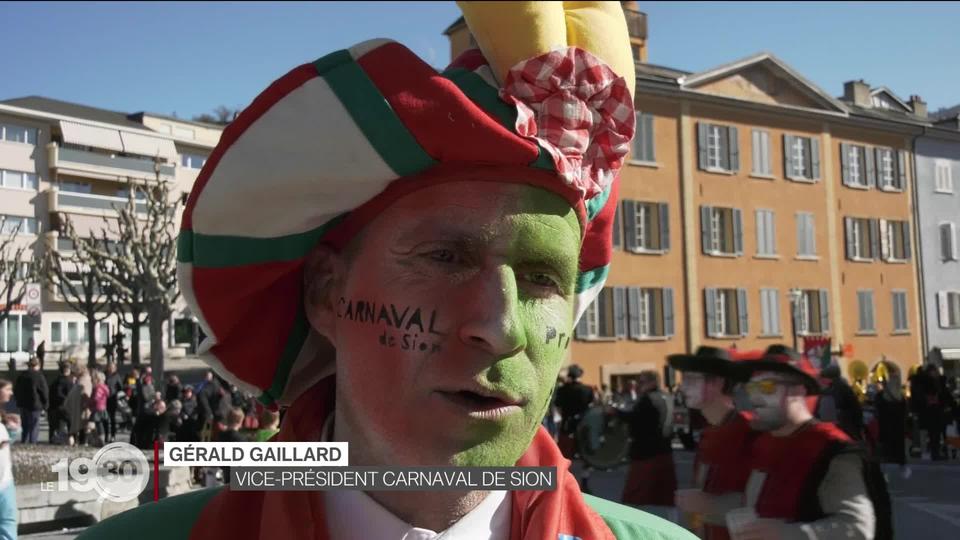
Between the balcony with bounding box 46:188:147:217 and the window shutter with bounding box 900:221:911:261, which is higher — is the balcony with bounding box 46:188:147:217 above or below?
above

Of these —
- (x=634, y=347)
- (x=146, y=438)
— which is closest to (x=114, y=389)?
(x=146, y=438)

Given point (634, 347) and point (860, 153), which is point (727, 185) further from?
point (634, 347)

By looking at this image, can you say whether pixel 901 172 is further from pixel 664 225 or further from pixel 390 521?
pixel 390 521

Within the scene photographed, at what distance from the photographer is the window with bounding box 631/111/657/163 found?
2441 centimetres

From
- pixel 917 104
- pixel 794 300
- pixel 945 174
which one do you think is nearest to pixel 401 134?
pixel 917 104

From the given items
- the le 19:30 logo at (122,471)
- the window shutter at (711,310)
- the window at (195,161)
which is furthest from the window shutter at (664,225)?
the le 19:30 logo at (122,471)

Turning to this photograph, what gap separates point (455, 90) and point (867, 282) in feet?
Result: 96.2

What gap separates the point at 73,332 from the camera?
3859 cm

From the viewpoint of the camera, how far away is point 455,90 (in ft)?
3.99

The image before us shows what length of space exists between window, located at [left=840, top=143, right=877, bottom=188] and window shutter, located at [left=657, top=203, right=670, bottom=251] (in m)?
5.30

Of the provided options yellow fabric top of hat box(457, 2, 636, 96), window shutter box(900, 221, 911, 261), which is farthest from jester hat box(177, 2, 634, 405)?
window shutter box(900, 221, 911, 261)

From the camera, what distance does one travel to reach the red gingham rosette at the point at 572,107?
1234mm

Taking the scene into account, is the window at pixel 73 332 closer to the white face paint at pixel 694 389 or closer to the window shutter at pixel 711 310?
the window shutter at pixel 711 310

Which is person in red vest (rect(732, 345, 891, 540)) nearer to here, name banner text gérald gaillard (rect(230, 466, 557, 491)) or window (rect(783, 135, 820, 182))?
name banner text gérald gaillard (rect(230, 466, 557, 491))
